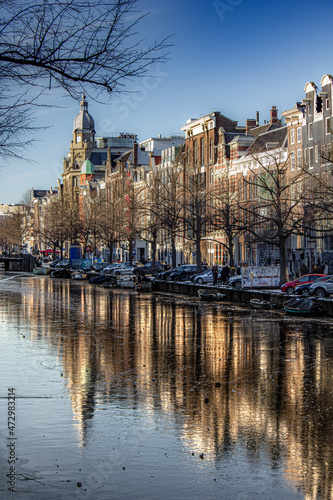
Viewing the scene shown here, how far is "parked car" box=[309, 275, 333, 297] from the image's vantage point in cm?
4638

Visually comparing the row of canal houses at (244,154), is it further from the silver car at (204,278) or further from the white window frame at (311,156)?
the silver car at (204,278)

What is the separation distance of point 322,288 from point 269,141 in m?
39.6

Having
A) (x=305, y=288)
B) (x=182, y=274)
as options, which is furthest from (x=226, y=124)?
(x=305, y=288)

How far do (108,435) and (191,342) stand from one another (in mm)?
15234

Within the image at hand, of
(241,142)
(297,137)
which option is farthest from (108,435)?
(241,142)

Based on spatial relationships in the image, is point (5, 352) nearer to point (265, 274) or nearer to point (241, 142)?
point (265, 274)

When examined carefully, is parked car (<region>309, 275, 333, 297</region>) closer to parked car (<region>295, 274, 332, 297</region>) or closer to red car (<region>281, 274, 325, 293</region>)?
parked car (<region>295, 274, 332, 297</region>)

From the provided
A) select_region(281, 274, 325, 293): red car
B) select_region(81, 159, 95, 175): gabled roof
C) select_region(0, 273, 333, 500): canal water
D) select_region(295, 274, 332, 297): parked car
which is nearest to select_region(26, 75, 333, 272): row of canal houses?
select_region(281, 274, 325, 293): red car

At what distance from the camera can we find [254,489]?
10.5 metres

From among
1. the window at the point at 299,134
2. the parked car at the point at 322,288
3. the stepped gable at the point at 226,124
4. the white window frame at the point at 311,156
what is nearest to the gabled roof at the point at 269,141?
the window at the point at 299,134

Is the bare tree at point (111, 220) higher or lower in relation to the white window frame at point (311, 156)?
lower

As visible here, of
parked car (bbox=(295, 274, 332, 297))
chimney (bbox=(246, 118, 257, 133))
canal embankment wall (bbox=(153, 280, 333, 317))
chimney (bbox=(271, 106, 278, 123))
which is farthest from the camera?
chimney (bbox=(246, 118, 257, 133))

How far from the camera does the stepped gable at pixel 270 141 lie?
79.3 meters

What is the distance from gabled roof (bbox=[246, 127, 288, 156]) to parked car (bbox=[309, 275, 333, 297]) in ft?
110
